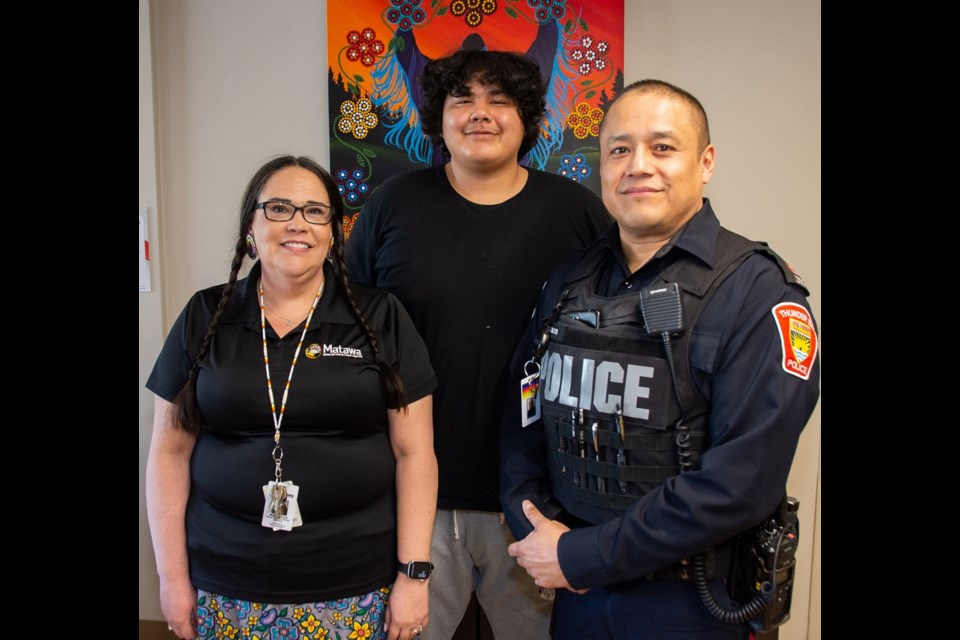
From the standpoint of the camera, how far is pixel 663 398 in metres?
1.42

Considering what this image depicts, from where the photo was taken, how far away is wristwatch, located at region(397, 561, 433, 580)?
174 cm

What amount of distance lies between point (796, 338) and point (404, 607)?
4.10 feet

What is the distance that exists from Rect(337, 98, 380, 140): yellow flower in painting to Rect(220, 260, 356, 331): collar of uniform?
111 cm

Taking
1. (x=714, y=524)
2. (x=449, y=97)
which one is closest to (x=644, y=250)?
(x=714, y=524)

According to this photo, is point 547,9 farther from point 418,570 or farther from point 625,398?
point 418,570

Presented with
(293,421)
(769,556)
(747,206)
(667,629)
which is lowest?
(667,629)

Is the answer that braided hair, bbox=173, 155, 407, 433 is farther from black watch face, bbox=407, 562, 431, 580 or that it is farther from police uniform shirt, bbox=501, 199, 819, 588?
police uniform shirt, bbox=501, 199, 819, 588

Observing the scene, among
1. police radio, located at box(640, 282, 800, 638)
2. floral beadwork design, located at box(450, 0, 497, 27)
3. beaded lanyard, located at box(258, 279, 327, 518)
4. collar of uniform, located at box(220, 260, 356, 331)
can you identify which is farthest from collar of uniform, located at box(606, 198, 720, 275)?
floral beadwork design, located at box(450, 0, 497, 27)

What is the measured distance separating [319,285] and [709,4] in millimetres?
2068

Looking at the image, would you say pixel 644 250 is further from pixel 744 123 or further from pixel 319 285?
pixel 744 123

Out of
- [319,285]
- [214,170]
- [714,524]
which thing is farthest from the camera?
[214,170]

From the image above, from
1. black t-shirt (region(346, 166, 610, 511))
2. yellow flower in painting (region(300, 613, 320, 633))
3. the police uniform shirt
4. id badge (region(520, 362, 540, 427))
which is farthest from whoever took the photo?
black t-shirt (region(346, 166, 610, 511))

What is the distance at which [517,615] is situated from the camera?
206 centimetres

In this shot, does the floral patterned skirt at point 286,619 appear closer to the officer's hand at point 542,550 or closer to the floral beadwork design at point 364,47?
the officer's hand at point 542,550
